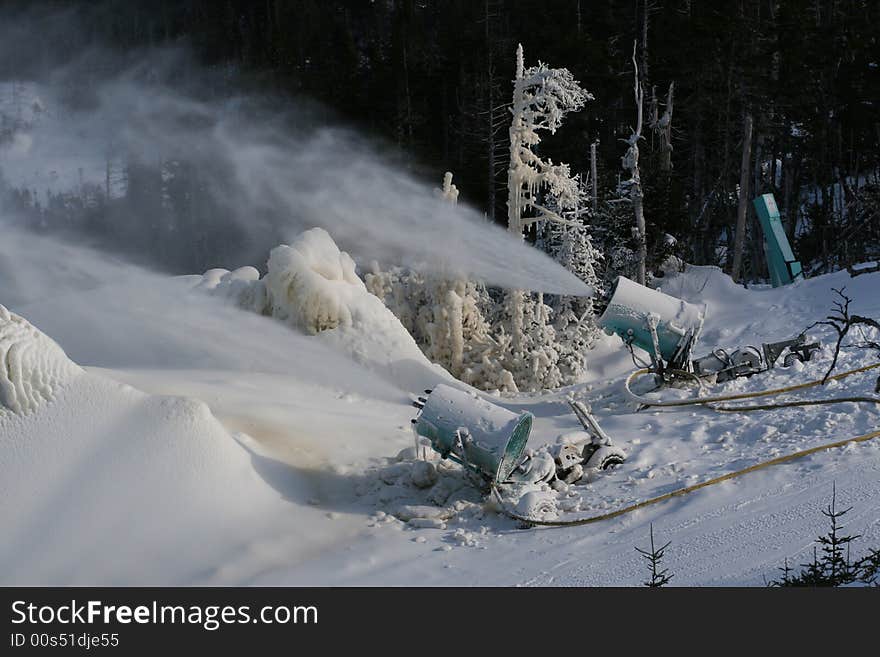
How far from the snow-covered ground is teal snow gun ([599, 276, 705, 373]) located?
871mm

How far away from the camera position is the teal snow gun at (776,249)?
21.2m

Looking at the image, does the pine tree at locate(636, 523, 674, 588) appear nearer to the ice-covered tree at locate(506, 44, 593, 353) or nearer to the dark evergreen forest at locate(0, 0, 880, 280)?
the ice-covered tree at locate(506, 44, 593, 353)

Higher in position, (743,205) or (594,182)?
(594,182)

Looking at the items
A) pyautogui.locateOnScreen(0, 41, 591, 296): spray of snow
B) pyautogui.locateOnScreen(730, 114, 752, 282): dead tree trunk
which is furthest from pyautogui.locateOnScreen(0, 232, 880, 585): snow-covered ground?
pyautogui.locateOnScreen(730, 114, 752, 282): dead tree trunk

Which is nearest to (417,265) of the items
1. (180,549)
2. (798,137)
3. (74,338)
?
(74,338)

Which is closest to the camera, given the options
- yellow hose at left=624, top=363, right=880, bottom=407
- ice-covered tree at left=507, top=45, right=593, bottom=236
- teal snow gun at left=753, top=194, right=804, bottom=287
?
yellow hose at left=624, top=363, right=880, bottom=407

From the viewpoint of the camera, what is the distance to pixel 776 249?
69.8 ft

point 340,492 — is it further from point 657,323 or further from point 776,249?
point 776,249

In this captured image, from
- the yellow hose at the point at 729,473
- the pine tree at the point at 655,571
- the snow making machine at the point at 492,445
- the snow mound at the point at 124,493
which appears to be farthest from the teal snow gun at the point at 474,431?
the pine tree at the point at 655,571

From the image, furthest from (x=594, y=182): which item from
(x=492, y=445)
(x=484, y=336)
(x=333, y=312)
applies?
(x=492, y=445)

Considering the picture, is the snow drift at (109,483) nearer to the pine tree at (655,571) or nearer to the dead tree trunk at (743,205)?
the pine tree at (655,571)

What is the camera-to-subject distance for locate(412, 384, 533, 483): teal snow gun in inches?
379

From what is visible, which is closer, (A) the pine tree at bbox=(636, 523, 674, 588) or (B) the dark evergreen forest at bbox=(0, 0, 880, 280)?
(A) the pine tree at bbox=(636, 523, 674, 588)

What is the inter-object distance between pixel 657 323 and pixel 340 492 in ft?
17.7
